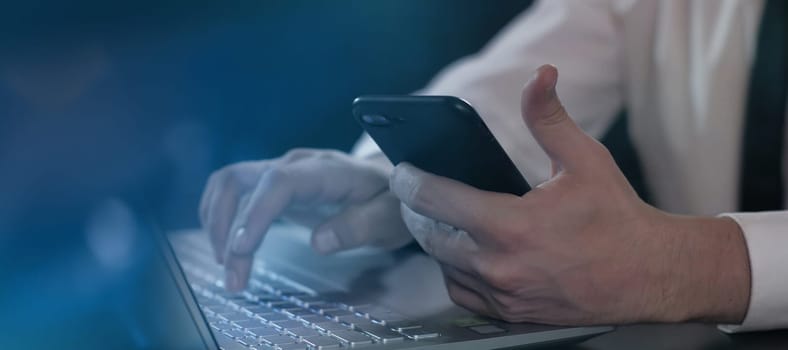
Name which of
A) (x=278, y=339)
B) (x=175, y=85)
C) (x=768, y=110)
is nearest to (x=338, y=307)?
(x=278, y=339)

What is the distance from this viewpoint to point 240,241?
777 mm

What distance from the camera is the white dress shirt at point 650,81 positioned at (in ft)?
3.76

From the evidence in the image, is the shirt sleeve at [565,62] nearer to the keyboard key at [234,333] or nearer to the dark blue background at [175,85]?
the dark blue background at [175,85]

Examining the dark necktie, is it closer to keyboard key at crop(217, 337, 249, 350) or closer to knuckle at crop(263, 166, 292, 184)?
knuckle at crop(263, 166, 292, 184)

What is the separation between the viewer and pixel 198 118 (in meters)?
1.57

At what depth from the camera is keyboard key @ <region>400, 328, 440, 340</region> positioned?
1.84ft

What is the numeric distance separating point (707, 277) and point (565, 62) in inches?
28.3

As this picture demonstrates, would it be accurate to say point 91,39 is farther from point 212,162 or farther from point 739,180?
point 739,180

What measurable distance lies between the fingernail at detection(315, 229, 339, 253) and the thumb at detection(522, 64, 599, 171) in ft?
0.94

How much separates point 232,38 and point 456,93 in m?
0.54

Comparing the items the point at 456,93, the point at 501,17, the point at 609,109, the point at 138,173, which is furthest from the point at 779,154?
the point at 138,173

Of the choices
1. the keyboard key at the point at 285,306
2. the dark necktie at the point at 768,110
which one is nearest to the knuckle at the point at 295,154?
the keyboard key at the point at 285,306

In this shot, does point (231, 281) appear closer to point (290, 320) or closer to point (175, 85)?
point (290, 320)

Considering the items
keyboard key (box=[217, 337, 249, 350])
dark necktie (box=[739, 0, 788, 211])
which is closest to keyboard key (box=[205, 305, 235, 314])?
keyboard key (box=[217, 337, 249, 350])
